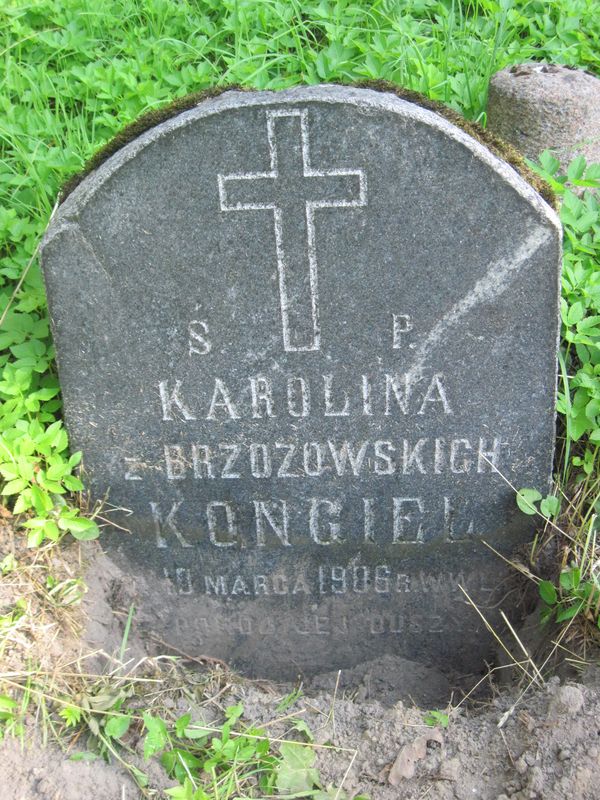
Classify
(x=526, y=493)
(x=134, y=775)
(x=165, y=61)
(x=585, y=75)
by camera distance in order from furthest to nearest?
1. (x=165, y=61)
2. (x=585, y=75)
3. (x=526, y=493)
4. (x=134, y=775)

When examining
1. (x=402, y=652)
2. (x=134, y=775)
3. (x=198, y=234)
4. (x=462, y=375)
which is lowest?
(x=402, y=652)

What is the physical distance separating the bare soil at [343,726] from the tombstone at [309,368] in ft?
0.57

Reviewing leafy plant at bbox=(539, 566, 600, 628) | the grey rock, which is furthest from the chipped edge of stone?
the grey rock

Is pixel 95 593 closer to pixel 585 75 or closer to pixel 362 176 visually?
pixel 362 176

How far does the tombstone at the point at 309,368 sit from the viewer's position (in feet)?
6.70

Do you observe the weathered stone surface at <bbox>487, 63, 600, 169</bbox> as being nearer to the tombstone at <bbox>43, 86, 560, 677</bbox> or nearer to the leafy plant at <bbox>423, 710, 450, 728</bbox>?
the tombstone at <bbox>43, 86, 560, 677</bbox>

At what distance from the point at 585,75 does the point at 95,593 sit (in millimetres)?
2286

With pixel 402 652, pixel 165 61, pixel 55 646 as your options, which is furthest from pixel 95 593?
pixel 165 61

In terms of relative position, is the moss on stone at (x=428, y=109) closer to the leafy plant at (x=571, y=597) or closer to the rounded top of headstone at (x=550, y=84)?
the rounded top of headstone at (x=550, y=84)

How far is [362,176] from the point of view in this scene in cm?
204

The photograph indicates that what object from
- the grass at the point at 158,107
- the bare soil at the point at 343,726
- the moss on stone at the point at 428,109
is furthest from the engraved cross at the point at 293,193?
the bare soil at the point at 343,726

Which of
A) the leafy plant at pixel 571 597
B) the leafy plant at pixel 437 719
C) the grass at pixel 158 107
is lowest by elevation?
the leafy plant at pixel 437 719

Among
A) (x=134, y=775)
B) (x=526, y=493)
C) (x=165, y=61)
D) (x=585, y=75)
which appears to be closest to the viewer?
(x=134, y=775)

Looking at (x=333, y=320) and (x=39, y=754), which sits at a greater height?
(x=333, y=320)
